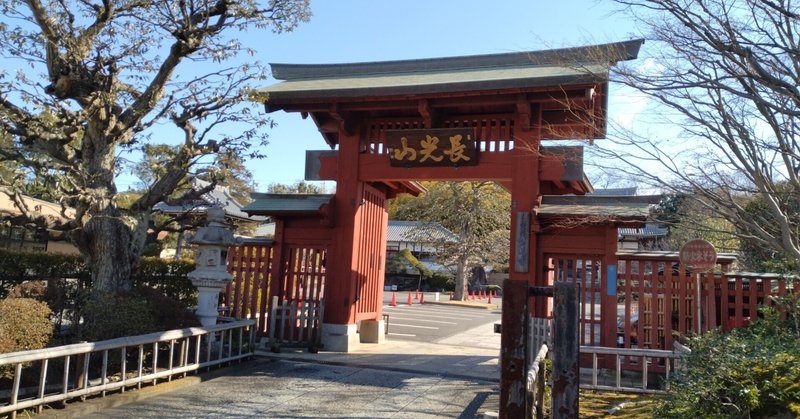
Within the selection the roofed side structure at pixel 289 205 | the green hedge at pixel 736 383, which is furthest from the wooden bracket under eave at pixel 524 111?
the green hedge at pixel 736 383

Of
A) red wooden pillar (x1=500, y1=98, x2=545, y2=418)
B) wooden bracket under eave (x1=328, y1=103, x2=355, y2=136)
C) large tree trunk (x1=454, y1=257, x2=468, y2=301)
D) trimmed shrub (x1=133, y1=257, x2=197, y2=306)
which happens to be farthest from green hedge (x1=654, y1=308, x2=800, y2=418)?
large tree trunk (x1=454, y1=257, x2=468, y2=301)

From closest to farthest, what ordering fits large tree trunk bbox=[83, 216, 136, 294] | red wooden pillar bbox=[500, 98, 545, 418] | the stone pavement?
the stone pavement < large tree trunk bbox=[83, 216, 136, 294] < red wooden pillar bbox=[500, 98, 545, 418]

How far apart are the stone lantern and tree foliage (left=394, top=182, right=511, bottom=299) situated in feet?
70.3

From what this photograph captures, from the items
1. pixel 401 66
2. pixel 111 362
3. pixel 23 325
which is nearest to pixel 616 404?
pixel 111 362

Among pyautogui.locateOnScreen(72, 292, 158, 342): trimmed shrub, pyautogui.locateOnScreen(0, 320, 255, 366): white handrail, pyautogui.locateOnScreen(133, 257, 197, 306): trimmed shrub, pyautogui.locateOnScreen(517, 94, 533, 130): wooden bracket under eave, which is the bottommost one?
pyautogui.locateOnScreen(0, 320, 255, 366): white handrail

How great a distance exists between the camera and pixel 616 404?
757 centimetres

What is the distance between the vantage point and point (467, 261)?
105ft

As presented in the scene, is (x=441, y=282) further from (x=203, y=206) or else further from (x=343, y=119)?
(x=343, y=119)

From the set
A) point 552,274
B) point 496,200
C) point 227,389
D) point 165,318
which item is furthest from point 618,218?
point 496,200

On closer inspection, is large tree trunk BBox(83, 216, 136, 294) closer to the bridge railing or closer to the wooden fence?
the bridge railing

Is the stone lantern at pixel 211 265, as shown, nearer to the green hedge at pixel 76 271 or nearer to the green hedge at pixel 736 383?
the green hedge at pixel 76 271

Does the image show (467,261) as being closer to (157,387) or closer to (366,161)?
(366,161)

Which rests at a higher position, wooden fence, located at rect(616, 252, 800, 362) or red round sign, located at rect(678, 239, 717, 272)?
red round sign, located at rect(678, 239, 717, 272)

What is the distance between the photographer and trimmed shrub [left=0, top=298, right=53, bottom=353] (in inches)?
265
